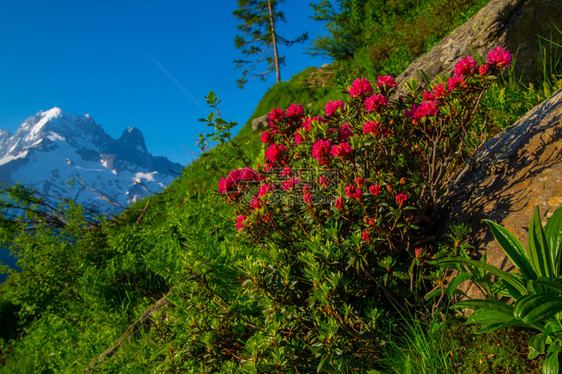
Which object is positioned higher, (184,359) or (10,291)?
(10,291)

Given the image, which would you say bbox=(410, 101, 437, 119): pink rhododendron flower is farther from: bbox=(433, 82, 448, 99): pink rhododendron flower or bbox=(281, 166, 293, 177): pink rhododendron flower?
bbox=(281, 166, 293, 177): pink rhododendron flower

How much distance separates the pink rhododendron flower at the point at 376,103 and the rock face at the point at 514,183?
3.56 feet

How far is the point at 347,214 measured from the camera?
2.05 m

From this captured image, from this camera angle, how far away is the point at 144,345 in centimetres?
310

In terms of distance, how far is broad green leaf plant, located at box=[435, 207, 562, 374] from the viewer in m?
1.34

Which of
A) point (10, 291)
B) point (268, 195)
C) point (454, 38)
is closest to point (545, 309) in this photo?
point (268, 195)

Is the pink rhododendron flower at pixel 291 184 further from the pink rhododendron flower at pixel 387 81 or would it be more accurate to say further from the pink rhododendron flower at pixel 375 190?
the pink rhododendron flower at pixel 387 81

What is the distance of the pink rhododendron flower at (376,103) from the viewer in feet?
6.84

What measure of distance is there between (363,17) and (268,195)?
39.8 ft

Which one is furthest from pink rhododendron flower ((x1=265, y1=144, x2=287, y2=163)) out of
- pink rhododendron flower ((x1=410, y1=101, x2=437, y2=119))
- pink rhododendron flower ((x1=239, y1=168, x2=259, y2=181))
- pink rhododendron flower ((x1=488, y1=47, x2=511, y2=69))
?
pink rhododendron flower ((x1=488, y1=47, x2=511, y2=69))

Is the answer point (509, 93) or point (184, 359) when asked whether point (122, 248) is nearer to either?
point (184, 359)

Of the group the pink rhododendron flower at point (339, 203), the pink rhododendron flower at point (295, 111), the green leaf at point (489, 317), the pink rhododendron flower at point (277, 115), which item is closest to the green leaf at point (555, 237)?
the green leaf at point (489, 317)

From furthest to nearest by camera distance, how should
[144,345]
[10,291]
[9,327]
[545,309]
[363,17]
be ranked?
[363,17], [9,327], [10,291], [144,345], [545,309]

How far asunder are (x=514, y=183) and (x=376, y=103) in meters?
1.20
